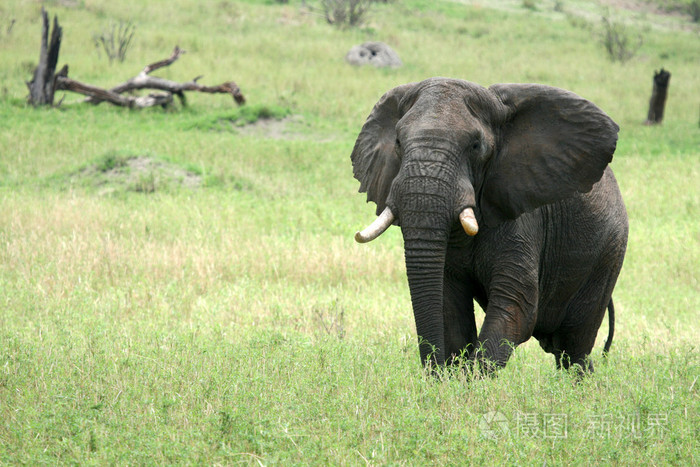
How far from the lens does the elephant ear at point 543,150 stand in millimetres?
5082

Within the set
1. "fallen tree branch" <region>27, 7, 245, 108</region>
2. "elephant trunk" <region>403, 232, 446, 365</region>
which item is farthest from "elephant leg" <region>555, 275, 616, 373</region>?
"fallen tree branch" <region>27, 7, 245, 108</region>

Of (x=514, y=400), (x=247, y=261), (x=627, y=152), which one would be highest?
(x=514, y=400)

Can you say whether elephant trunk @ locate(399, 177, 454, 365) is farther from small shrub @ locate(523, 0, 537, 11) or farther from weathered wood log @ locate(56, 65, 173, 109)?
small shrub @ locate(523, 0, 537, 11)

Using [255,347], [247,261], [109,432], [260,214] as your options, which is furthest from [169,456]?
[260,214]

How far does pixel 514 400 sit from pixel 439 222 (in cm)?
113

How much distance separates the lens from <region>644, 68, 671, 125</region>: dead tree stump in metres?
20.0

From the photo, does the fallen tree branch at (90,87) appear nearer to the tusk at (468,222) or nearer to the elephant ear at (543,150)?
the elephant ear at (543,150)

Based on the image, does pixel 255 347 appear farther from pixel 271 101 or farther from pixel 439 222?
pixel 271 101

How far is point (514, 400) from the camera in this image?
4.68 meters

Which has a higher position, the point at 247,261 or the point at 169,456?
the point at 169,456

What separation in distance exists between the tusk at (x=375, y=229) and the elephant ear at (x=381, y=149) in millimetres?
486

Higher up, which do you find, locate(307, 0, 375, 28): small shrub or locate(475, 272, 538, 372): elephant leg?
locate(475, 272, 538, 372): elephant leg

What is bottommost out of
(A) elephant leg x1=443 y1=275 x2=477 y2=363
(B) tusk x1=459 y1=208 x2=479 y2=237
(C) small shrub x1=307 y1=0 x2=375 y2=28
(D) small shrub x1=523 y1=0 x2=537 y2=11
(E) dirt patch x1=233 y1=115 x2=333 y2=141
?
(D) small shrub x1=523 y1=0 x2=537 y2=11

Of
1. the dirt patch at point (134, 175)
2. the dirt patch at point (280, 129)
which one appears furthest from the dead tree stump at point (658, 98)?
the dirt patch at point (134, 175)
